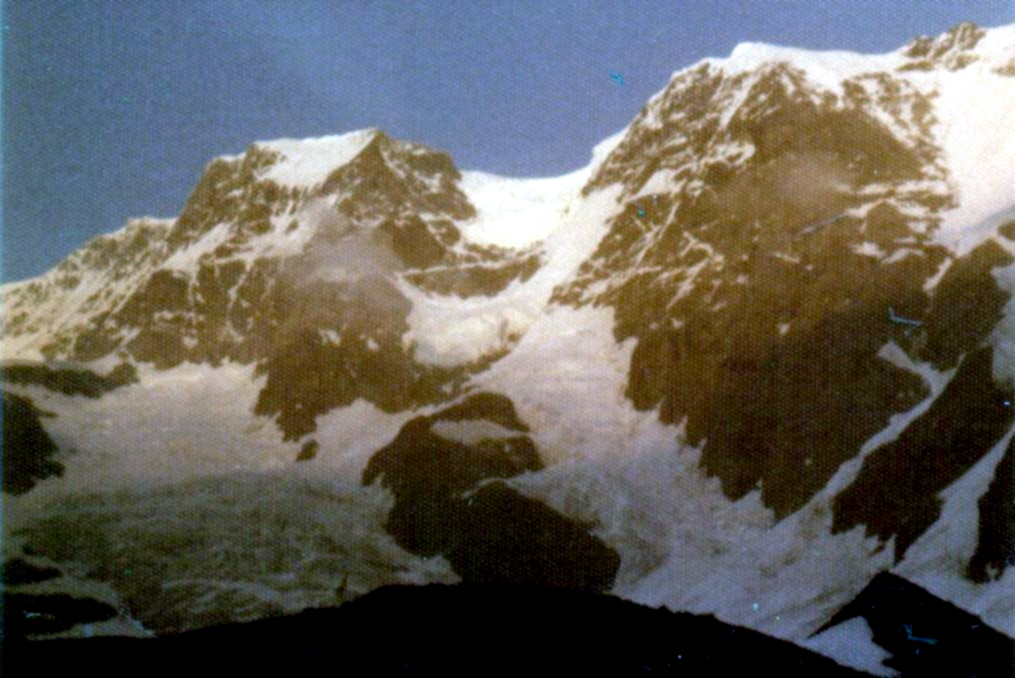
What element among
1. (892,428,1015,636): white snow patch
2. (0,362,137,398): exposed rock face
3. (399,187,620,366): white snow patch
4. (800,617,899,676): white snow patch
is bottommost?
(800,617,899,676): white snow patch

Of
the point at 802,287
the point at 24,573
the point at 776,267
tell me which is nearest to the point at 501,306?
the point at 776,267

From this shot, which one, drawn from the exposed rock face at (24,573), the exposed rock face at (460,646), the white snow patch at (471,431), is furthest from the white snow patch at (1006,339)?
the exposed rock face at (24,573)

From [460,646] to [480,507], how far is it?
32.7m

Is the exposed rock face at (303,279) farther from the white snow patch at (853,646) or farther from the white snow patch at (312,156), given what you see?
the white snow patch at (853,646)

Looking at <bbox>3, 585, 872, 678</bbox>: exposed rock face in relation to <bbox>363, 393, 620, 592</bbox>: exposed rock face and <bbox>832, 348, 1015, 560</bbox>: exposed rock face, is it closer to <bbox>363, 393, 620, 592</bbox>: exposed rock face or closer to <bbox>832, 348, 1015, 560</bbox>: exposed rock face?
<bbox>363, 393, 620, 592</bbox>: exposed rock face

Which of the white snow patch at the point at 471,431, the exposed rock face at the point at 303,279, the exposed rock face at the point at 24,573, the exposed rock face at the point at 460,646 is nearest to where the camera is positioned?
the exposed rock face at the point at 460,646

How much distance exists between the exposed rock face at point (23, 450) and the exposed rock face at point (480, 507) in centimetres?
3126

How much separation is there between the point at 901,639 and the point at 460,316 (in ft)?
304

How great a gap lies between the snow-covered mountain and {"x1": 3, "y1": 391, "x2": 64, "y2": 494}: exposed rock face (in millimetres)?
2498

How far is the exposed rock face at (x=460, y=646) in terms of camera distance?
34.0 metres

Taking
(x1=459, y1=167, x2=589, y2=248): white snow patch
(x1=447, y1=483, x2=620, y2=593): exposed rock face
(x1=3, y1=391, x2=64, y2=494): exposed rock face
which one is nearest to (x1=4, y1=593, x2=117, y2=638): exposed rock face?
(x1=447, y1=483, x2=620, y2=593): exposed rock face

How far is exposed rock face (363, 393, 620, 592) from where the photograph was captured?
64.6 metres

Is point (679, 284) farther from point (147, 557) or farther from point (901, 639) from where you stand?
point (901, 639)

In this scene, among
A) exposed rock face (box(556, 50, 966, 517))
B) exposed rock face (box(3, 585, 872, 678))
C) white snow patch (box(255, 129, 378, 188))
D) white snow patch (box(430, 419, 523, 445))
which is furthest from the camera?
white snow patch (box(255, 129, 378, 188))
